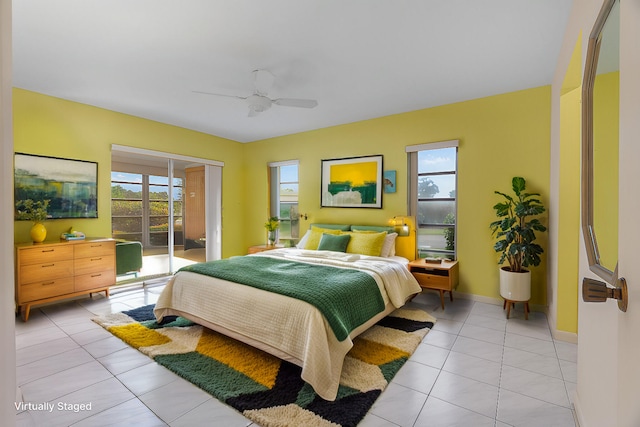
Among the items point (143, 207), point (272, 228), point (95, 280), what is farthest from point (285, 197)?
point (95, 280)

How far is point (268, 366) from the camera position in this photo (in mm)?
2434

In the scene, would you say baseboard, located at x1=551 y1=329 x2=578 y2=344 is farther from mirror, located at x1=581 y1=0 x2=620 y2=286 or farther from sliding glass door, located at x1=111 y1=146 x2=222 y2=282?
sliding glass door, located at x1=111 y1=146 x2=222 y2=282

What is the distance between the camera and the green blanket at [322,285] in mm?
2336

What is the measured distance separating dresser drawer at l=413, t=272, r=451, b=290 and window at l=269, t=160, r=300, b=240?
2582mm

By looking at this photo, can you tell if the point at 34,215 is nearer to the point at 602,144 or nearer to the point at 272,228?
the point at 272,228

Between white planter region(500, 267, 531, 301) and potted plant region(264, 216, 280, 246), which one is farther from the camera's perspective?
potted plant region(264, 216, 280, 246)

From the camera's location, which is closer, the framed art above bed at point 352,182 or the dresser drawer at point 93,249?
the dresser drawer at point 93,249

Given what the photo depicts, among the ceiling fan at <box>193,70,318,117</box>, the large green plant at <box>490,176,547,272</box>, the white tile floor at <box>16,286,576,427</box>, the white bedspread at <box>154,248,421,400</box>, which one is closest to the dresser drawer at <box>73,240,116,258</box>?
the white tile floor at <box>16,286,576,427</box>

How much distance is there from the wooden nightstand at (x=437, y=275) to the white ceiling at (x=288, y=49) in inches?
86.0

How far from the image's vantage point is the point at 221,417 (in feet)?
6.18

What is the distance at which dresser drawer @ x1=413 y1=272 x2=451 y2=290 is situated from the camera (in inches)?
146

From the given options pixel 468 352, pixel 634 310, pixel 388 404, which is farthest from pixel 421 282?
pixel 634 310

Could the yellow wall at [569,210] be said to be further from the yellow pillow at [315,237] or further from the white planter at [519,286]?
the yellow pillow at [315,237]

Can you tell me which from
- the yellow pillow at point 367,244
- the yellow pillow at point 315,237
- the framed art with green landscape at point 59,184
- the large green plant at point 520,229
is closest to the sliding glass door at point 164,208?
the framed art with green landscape at point 59,184
